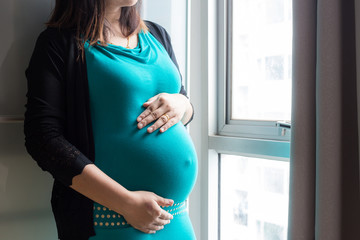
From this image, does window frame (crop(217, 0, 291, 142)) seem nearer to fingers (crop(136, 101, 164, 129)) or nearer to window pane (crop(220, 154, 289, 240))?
window pane (crop(220, 154, 289, 240))

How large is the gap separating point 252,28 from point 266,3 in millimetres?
127

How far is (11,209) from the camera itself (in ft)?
3.73

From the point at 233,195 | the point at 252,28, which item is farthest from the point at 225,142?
the point at 252,28

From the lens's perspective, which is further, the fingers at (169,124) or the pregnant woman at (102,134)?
the fingers at (169,124)

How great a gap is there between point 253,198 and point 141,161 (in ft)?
2.83

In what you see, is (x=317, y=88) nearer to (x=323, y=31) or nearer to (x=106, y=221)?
(x=323, y=31)

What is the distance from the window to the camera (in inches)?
58.8

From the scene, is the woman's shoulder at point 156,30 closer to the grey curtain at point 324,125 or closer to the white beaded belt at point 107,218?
the grey curtain at point 324,125

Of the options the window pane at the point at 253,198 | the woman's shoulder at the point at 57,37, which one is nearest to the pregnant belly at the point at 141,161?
the woman's shoulder at the point at 57,37

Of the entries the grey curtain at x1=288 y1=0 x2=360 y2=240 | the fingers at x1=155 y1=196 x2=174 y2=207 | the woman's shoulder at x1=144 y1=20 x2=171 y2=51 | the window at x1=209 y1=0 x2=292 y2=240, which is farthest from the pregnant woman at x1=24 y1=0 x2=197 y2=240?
the window at x1=209 y1=0 x2=292 y2=240

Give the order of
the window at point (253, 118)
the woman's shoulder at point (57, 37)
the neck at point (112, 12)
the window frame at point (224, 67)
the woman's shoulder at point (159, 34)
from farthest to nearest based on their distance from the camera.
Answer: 1. the window frame at point (224, 67)
2. the window at point (253, 118)
3. the woman's shoulder at point (159, 34)
4. the neck at point (112, 12)
5. the woman's shoulder at point (57, 37)

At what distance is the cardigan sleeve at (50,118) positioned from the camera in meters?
0.89

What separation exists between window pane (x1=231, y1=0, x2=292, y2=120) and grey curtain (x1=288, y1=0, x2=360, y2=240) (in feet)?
1.44

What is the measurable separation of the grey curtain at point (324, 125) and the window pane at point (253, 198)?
1.45 ft
